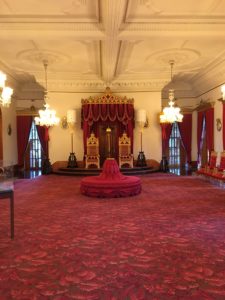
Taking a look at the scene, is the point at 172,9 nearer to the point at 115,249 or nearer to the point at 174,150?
the point at 115,249

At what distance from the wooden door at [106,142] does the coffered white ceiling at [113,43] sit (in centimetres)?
181

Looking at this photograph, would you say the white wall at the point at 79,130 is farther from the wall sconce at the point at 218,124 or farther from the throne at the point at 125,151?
the wall sconce at the point at 218,124

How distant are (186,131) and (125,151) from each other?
3.68 metres

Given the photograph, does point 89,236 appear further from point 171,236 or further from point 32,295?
point 32,295

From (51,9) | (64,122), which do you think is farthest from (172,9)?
(64,122)

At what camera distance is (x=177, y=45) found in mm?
8078

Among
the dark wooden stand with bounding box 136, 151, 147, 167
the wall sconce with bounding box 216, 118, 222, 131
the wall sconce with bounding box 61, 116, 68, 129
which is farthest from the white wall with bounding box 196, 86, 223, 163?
the wall sconce with bounding box 61, 116, 68, 129

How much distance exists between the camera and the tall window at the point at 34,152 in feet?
47.2

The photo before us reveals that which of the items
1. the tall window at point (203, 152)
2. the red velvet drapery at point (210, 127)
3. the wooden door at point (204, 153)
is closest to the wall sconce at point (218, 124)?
the red velvet drapery at point (210, 127)

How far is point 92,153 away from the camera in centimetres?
1186

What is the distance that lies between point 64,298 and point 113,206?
3589 millimetres

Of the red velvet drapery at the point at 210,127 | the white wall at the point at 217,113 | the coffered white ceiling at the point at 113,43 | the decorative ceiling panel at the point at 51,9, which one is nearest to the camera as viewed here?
the decorative ceiling panel at the point at 51,9

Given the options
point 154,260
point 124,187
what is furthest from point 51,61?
point 154,260

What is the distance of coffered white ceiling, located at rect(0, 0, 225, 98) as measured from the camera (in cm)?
573
